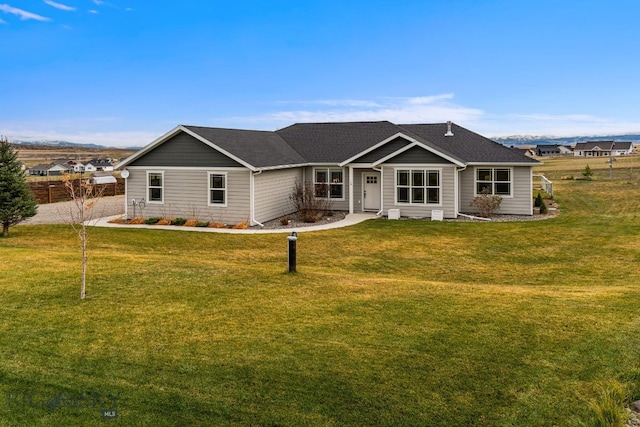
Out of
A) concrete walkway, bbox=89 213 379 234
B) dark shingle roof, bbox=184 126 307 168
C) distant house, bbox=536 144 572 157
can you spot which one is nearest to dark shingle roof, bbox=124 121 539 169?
dark shingle roof, bbox=184 126 307 168

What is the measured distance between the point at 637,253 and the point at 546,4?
15310 mm

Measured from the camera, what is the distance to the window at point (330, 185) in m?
26.2

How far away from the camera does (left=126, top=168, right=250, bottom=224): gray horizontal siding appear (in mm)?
21547

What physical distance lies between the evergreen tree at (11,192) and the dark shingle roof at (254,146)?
23.2 feet

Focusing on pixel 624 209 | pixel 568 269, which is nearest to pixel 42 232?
pixel 568 269

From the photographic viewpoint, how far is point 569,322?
750 cm

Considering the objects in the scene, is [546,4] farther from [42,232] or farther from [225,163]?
[42,232]

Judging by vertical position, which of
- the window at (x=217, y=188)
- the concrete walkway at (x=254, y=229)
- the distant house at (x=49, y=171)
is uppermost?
the distant house at (x=49, y=171)

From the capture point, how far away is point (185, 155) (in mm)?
22312

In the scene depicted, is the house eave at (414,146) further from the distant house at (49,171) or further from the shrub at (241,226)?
the distant house at (49,171)

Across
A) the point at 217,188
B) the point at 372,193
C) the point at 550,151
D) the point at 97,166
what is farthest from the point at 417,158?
the point at 550,151

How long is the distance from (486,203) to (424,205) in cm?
294

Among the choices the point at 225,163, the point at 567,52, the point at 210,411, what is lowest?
the point at 210,411

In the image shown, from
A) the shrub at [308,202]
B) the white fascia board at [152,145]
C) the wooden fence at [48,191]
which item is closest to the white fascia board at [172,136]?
the white fascia board at [152,145]
